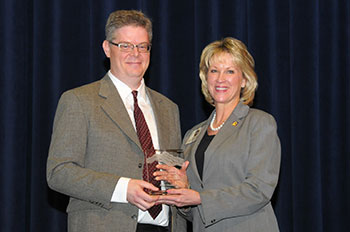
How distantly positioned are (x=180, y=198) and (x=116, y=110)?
1.85ft

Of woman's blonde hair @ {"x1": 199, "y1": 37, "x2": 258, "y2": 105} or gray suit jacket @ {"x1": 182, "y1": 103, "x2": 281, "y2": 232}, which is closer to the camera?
gray suit jacket @ {"x1": 182, "y1": 103, "x2": 281, "y2": 232}

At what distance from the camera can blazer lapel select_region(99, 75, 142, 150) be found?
96.1 inches

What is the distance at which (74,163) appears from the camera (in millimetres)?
2361

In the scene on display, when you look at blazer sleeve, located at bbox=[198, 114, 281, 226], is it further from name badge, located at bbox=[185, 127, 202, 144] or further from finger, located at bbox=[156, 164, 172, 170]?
name badge, located at bbox=[185, 127, 202, 144]

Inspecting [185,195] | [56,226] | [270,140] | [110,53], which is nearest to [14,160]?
[56,226]

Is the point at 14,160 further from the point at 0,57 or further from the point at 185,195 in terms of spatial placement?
the point at 185,195

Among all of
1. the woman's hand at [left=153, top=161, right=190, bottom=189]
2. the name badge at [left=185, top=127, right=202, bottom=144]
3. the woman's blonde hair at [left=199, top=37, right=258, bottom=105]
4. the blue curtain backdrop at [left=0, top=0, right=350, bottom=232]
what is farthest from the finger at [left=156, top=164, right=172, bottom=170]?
the blue curtain backdrop at [left=0, top=0, right=350, bottom=232]

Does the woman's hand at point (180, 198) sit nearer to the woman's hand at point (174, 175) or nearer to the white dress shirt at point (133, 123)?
the woman's hand at point (174, 175)

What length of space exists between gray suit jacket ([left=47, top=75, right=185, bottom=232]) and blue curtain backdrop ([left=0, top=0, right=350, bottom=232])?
145 cm

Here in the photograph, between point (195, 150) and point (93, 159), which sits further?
point (195, 150)

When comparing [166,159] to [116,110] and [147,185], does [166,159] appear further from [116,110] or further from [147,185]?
[116,110]

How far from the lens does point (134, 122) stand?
2553 millimetres

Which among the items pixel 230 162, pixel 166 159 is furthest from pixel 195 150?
pixel 166 159

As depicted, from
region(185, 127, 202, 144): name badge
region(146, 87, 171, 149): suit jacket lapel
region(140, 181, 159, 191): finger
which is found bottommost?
region(140, 181, 159, 191): finger
